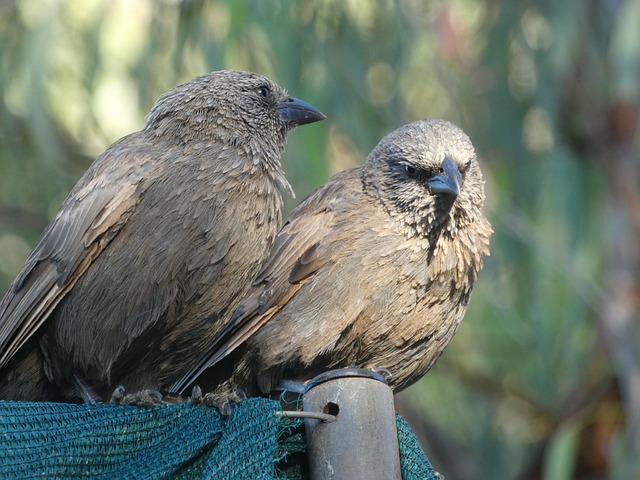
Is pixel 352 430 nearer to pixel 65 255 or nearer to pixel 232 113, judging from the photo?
pixel 65 255

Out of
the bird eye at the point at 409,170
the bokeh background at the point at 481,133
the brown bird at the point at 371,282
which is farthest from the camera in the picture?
the bokeh background at the point at 481,133

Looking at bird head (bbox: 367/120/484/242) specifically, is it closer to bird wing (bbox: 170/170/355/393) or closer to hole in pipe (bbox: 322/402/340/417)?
bird wing (bbox: 170/170/355/393)

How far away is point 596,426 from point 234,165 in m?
4.56

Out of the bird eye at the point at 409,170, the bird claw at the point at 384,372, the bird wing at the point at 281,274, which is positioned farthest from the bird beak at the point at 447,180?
the bird claw at the point at 384,372

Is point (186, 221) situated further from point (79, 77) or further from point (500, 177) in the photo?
point (500, 177)

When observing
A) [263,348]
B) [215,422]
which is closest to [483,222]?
[263,348]

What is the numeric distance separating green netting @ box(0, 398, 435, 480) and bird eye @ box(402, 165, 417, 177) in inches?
80.7

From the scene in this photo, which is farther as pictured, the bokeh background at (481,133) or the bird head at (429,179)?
the bokeh background at (481,133)

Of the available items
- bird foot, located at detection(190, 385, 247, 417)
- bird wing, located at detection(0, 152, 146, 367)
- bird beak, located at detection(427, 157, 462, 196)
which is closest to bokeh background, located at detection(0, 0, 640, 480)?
bird beak, located at detection(427, 157, 462, 196)

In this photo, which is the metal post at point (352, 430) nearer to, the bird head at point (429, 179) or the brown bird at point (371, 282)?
the brown bird at point (371, 282)

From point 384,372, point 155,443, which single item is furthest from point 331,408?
point 384,372

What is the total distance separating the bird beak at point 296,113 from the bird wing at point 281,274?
0.37 meters

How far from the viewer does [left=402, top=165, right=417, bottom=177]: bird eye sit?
16.9ft

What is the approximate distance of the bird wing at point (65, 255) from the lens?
4.44 meters
